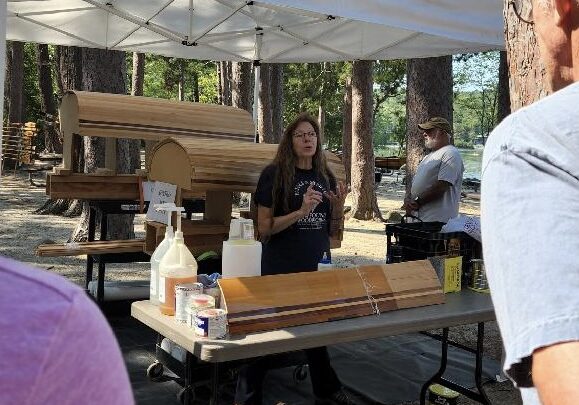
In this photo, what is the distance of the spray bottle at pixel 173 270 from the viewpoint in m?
2.83

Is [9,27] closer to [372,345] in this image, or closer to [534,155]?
[372,345]

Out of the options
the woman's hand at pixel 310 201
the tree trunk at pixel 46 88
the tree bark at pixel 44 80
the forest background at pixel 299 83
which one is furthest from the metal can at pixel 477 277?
the tree bark at pixel 44 80

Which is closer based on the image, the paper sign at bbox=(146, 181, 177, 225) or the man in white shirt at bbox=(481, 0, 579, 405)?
the man in white shirt at bbox=(481, 0, 579, 405)

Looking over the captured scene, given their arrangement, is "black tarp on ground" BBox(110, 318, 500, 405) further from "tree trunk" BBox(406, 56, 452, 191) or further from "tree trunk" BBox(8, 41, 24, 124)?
"tree trunk" BBox(8, 41, 24, 124)

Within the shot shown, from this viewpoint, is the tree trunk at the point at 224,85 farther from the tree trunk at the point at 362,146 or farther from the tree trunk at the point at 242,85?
the tree trunk at the point at 362,146

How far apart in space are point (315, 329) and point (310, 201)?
3.35 ft

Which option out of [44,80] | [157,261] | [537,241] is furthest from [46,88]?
[537,241]

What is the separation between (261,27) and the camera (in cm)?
738

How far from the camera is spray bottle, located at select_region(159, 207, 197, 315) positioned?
111 inches

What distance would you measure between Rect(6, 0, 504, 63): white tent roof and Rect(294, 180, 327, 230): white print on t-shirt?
119 inches

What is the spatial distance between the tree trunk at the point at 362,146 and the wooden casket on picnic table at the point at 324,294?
1008 cm

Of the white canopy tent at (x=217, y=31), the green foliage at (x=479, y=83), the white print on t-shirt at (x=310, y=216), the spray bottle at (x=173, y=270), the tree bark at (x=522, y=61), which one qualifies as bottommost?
the spray bottle at (x=173, y=270)

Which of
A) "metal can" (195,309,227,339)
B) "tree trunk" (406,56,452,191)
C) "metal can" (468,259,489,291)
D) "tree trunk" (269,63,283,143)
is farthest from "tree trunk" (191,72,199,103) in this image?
"metal can" (195,309,227,339)

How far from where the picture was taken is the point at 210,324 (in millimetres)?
2592
